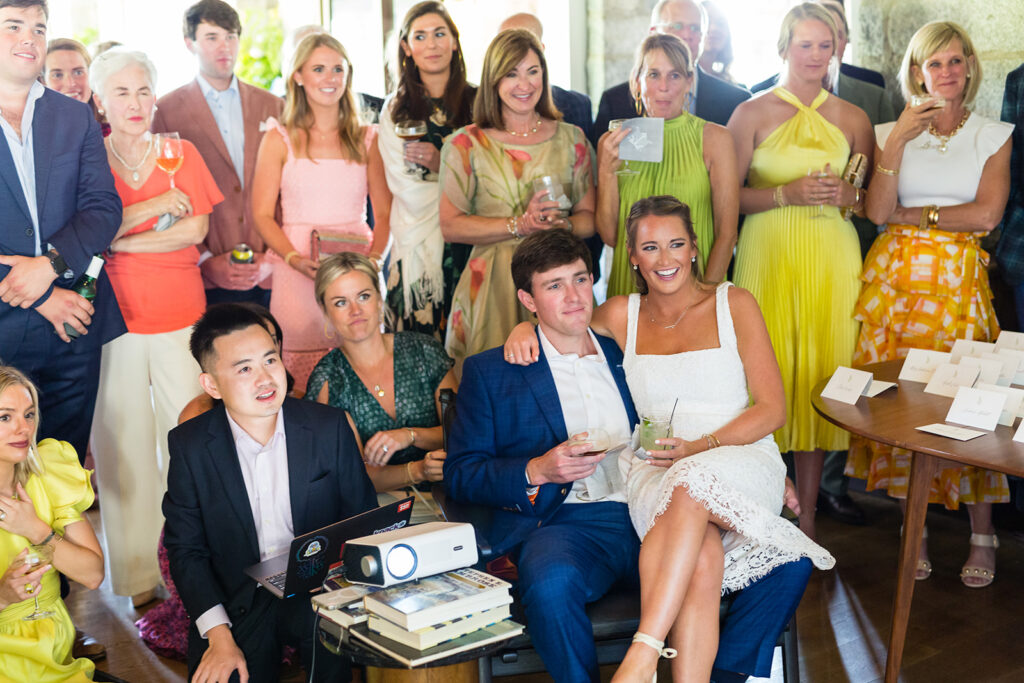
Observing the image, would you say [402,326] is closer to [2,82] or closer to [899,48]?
[2,82]

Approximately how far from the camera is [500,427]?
2.81 m

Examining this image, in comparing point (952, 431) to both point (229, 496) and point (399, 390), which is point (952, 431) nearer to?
point (399, 390)

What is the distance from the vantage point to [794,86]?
12.1 feet

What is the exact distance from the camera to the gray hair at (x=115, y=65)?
130 inches

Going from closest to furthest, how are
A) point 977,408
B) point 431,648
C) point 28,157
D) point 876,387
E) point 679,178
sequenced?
point 431,648 < point 977,408 < point 28,157 < point 876,387 < point 679,178

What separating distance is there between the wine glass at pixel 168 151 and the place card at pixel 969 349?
2658 millimetres

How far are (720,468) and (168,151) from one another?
2.16 m

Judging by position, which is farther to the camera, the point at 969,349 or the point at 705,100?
the point at 705,100

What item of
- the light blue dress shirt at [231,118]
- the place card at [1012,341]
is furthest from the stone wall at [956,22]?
the light blue dress shirt at [231,118]

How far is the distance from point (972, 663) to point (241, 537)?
218 centimetres

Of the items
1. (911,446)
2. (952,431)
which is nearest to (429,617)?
(911,446)

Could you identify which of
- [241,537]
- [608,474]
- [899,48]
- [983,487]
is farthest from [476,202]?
[899,48]

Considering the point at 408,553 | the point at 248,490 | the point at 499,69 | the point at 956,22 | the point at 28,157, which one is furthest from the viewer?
the point at 956,22

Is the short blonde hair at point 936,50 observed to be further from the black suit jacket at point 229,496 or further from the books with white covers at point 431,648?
the books with white covers at point 431,648
